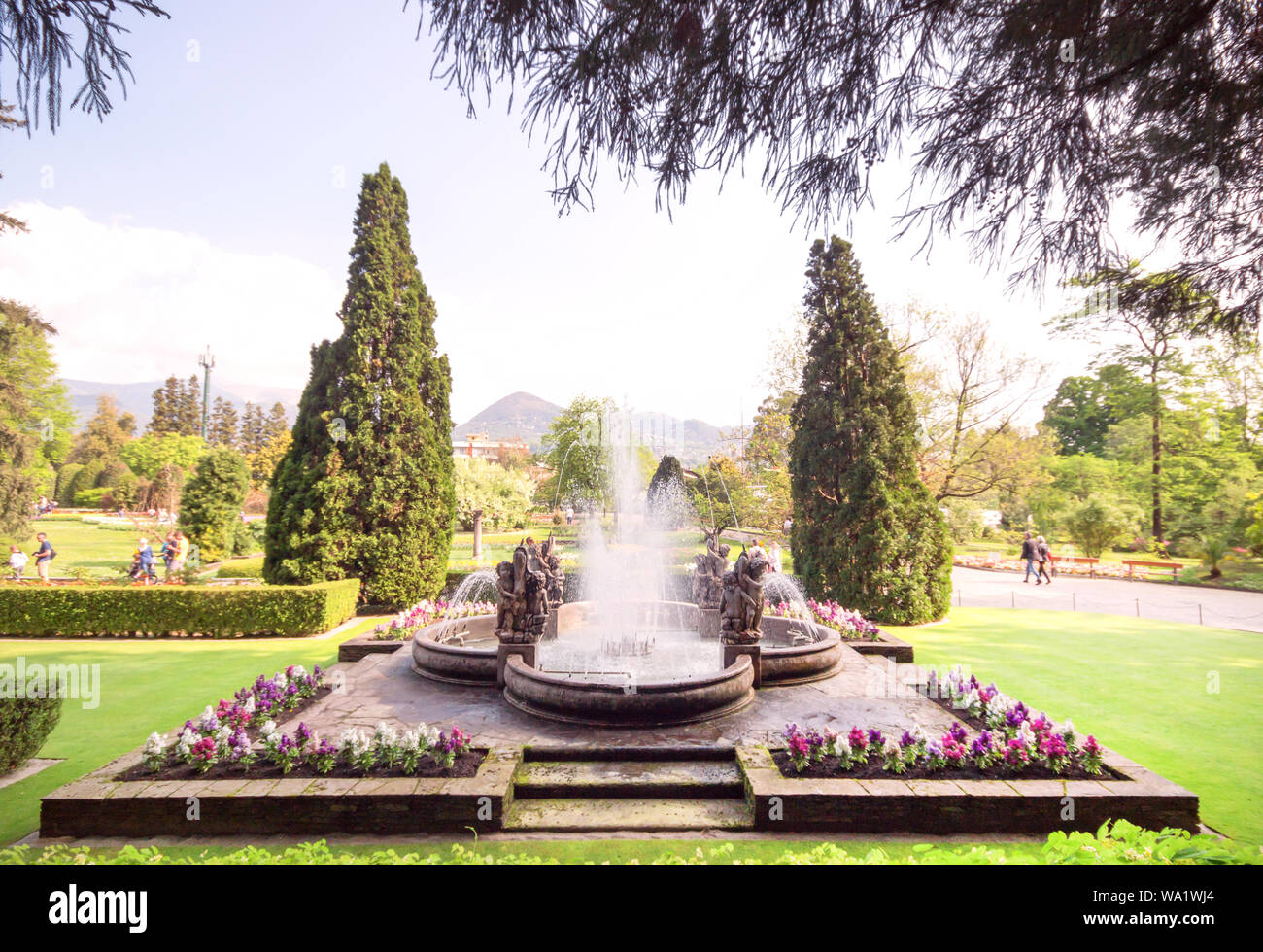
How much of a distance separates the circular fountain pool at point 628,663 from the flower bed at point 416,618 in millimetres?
670

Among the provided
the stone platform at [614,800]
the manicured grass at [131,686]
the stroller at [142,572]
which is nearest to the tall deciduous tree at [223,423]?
the stroller at [142,572]

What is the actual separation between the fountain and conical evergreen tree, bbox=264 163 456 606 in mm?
5779

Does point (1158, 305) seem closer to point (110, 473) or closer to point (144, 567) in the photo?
point (144, 567)

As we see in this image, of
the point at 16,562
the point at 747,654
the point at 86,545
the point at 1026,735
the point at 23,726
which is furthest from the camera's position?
the point at 86,545

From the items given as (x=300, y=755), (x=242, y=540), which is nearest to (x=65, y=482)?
(x=242, y=540)

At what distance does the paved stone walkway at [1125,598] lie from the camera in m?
15.1

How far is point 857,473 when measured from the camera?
14.2m

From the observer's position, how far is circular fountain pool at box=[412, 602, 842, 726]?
21.9 ft

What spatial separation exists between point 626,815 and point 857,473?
443 inches

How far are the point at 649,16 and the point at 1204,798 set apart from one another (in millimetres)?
8076

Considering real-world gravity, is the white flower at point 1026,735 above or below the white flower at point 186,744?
above

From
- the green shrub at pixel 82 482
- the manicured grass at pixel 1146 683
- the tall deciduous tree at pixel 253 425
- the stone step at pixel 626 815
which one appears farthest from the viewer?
the tall deciduous tree at pixel 253 425

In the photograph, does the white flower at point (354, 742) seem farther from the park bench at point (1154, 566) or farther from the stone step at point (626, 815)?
the park bench at point (1154, 566)
